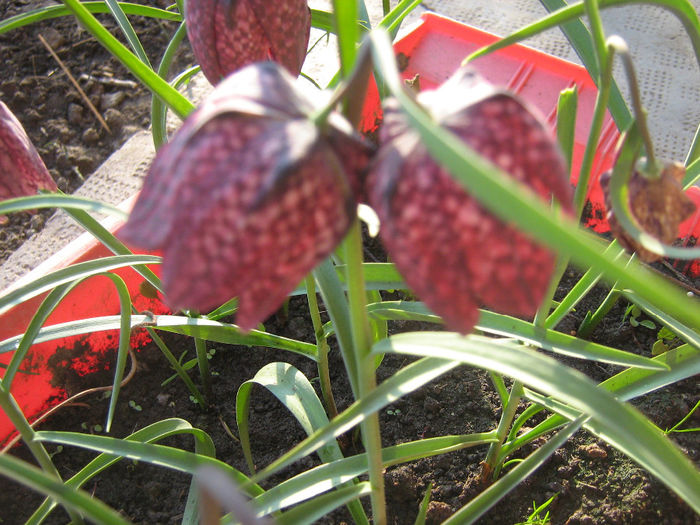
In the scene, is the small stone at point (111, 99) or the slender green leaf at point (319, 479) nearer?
the slender green leaf at point (319, 479)

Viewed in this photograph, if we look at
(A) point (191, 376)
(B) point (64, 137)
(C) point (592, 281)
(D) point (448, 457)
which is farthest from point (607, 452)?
(B) point (64, 137)

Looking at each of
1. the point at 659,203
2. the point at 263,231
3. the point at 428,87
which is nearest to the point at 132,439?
the point at 263,231

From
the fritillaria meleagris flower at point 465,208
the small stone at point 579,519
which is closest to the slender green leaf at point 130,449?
the fritillaria meleagris flower at point 465,208

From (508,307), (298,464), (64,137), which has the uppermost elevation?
(508,307)

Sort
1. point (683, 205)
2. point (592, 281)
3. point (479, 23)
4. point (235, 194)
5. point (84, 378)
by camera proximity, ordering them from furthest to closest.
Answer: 1. point (479, 23)
2. point (84, 378)
3. point (592, 281)
4. point (683, 205)
5. point (235, 194)

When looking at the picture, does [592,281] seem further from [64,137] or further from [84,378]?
[64,137]

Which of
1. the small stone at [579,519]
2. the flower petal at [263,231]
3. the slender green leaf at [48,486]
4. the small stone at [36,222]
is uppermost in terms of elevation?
the flower petal at [263,231]

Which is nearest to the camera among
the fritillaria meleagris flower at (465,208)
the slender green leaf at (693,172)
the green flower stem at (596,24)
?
the fritillaria meleagris flower at (465,208)

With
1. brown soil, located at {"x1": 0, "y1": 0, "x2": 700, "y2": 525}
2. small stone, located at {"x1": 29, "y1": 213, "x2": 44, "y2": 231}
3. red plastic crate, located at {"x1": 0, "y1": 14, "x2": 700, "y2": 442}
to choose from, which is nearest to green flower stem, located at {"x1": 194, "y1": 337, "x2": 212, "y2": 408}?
brown soil, located at {"x1": 0, "y1": 0, "x2": 700, "y2": 525}

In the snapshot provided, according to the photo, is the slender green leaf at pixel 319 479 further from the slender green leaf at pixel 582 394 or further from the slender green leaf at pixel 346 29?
the slender green leaf at pixel 346 29
